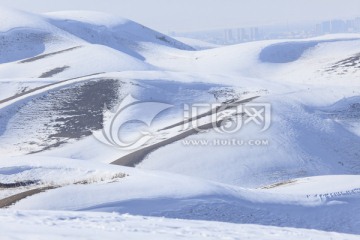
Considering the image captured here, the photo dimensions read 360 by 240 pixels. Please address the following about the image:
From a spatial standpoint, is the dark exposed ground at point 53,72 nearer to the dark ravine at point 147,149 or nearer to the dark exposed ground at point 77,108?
the dark exposed ground at point 77,108

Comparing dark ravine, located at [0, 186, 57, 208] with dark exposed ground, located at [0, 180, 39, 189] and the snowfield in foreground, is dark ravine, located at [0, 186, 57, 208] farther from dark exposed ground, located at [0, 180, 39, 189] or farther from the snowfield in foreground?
the snowfield in foreground

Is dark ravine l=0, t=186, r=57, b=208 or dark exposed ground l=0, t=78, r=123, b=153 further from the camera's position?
dark exposed ground l=0, t=78, r=123, b=153

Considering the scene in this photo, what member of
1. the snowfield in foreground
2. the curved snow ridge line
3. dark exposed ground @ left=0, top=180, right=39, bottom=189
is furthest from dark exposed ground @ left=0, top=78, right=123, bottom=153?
the snowfield in foreground

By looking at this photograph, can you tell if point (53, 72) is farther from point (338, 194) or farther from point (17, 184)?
point (338, 194)

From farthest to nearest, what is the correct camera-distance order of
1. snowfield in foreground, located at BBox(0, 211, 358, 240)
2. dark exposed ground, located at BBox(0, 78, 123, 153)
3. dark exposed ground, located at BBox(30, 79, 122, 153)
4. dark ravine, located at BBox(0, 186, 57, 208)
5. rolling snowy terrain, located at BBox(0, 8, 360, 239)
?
dark exposed ground, located at BBox(30, 79, 122, 153) → dark exposed ground, located at BBox(0, 78, 123, 153) → dark ravine, located at BBox(0, 186, 57, 208) → rolling snowy terrain, located at BBox(0, 8, 360, 239) → snowfield in foreground, located at BBox(0, 211, 358, 240)

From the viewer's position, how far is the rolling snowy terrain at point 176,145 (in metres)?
17.9

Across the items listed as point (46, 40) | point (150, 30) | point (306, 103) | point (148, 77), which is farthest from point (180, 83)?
point (150, 30)

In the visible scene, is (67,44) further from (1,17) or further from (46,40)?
(1,17)

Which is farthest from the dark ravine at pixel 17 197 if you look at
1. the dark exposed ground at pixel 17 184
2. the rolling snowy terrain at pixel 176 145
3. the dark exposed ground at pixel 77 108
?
the dark exposed ground at pixel 77 108

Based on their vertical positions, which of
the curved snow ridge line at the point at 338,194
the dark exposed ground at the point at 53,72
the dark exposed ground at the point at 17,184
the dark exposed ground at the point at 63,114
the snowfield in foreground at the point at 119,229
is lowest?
the curved snow ridge line at the point at 338,194

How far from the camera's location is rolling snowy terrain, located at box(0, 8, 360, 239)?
58.8 ft

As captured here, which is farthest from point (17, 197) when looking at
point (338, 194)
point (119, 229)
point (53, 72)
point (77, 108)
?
point (53, 72)

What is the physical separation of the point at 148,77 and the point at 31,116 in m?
10.3

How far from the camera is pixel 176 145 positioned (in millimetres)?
33844
